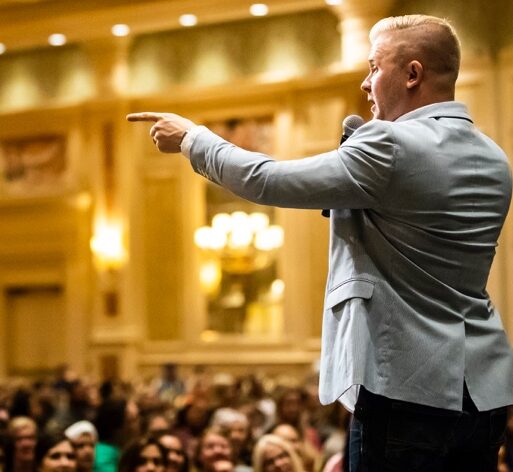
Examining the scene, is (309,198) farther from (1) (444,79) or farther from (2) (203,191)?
(2) (203,191)

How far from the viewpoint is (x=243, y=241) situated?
539 inches

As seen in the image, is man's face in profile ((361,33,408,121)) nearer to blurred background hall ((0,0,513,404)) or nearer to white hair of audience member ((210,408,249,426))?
white hair of audience member ((210,408,249,426))

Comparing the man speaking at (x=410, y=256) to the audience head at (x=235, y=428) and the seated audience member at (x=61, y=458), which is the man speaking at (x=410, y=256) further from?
the audience head at (x=235, y=428)

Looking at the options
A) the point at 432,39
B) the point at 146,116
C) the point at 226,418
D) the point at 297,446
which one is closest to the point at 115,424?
the point at 226,418

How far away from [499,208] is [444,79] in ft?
0.90

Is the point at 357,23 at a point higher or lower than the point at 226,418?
higher

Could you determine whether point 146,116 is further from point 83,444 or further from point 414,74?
point 83,444

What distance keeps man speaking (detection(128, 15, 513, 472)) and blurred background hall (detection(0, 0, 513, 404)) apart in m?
10.6

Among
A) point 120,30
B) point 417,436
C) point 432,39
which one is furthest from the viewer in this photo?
point 120,30

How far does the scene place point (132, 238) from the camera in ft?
47.1

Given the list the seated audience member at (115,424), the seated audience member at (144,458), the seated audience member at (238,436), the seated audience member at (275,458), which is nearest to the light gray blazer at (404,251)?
the seated audience member at (144,458)

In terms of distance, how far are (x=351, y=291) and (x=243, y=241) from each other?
38.9 feet

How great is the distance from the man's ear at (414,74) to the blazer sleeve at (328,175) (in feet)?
0.46

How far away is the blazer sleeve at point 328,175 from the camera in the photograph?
1.82 meters
